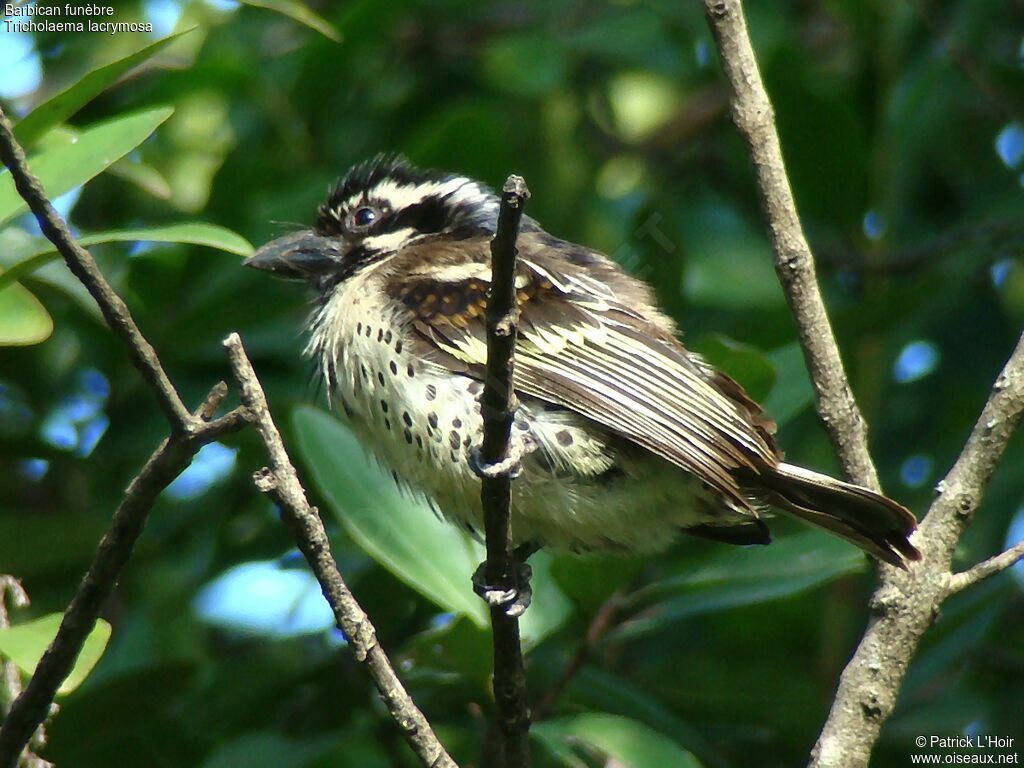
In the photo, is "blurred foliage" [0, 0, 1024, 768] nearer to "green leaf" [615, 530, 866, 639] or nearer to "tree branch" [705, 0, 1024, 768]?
"green leaf" [615, 530, 866, 639]

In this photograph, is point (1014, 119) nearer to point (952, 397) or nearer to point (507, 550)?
point (952, 397)

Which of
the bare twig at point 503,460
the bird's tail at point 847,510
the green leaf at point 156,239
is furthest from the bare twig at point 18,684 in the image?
the bird's tail at point 847,510

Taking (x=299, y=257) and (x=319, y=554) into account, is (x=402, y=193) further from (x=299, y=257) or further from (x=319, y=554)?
(x=319, y=554)

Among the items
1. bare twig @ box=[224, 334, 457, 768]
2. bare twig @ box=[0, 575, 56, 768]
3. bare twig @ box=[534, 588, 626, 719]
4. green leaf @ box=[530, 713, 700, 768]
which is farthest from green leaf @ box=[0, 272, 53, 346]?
bare twig @ box=[534, 588, 626, 719]

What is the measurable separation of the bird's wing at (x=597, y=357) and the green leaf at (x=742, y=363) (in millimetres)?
67

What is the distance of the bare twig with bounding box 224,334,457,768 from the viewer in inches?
94.0

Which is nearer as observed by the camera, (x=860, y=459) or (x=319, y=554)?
(x=319, y=554)

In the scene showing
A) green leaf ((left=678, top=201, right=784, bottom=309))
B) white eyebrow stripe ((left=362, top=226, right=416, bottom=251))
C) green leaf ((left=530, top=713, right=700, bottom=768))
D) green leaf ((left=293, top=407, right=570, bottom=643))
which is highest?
green leaf ((left=678, top=201, right=784, bottom=309))

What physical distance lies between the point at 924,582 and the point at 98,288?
1.79 metres

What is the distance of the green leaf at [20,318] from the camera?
9.70 ft

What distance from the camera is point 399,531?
3549 millimetres

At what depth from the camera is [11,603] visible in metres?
4.49

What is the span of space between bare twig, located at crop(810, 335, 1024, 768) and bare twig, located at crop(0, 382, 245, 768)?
4.62 ft

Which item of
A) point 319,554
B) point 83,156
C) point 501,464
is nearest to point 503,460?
point 501,464
